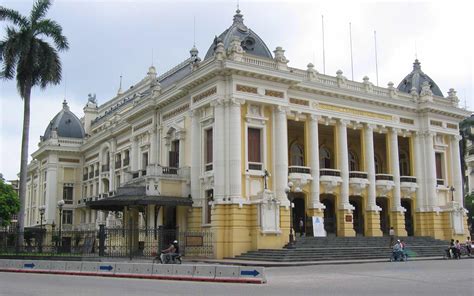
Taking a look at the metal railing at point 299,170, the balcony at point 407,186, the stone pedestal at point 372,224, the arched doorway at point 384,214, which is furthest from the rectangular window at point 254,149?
the balcony at point 407,186

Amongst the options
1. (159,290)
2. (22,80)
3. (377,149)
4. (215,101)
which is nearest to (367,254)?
(215,101)

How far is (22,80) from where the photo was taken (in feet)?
121

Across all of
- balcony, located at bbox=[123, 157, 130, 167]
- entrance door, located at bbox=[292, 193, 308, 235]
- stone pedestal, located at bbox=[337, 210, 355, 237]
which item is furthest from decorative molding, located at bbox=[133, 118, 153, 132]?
stone pedestal, located at bbox=[337, 210, 355, 237]

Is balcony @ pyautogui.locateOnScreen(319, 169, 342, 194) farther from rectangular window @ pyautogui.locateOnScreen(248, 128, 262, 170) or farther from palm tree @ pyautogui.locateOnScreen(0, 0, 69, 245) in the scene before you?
palm tree @ pyautogui.locateOnScreen(0, 0, 69, 245)

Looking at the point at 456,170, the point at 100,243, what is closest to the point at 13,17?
the point at 100,243

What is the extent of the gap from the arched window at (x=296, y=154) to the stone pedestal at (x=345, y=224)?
5.97 metres

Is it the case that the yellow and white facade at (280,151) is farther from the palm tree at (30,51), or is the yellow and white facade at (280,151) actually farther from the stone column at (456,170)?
the palm tree at (30,51)

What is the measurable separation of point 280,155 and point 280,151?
0.86 feet

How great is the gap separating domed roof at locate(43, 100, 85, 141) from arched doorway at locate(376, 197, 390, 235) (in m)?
40.4

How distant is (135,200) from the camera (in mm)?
34844

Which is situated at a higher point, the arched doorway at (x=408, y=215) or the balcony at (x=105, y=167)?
the balcony at (x=105, y=167)

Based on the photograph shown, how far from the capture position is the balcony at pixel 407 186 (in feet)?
142

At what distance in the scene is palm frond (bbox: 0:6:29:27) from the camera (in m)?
36.3

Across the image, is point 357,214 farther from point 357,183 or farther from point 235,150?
→ point 235,150
